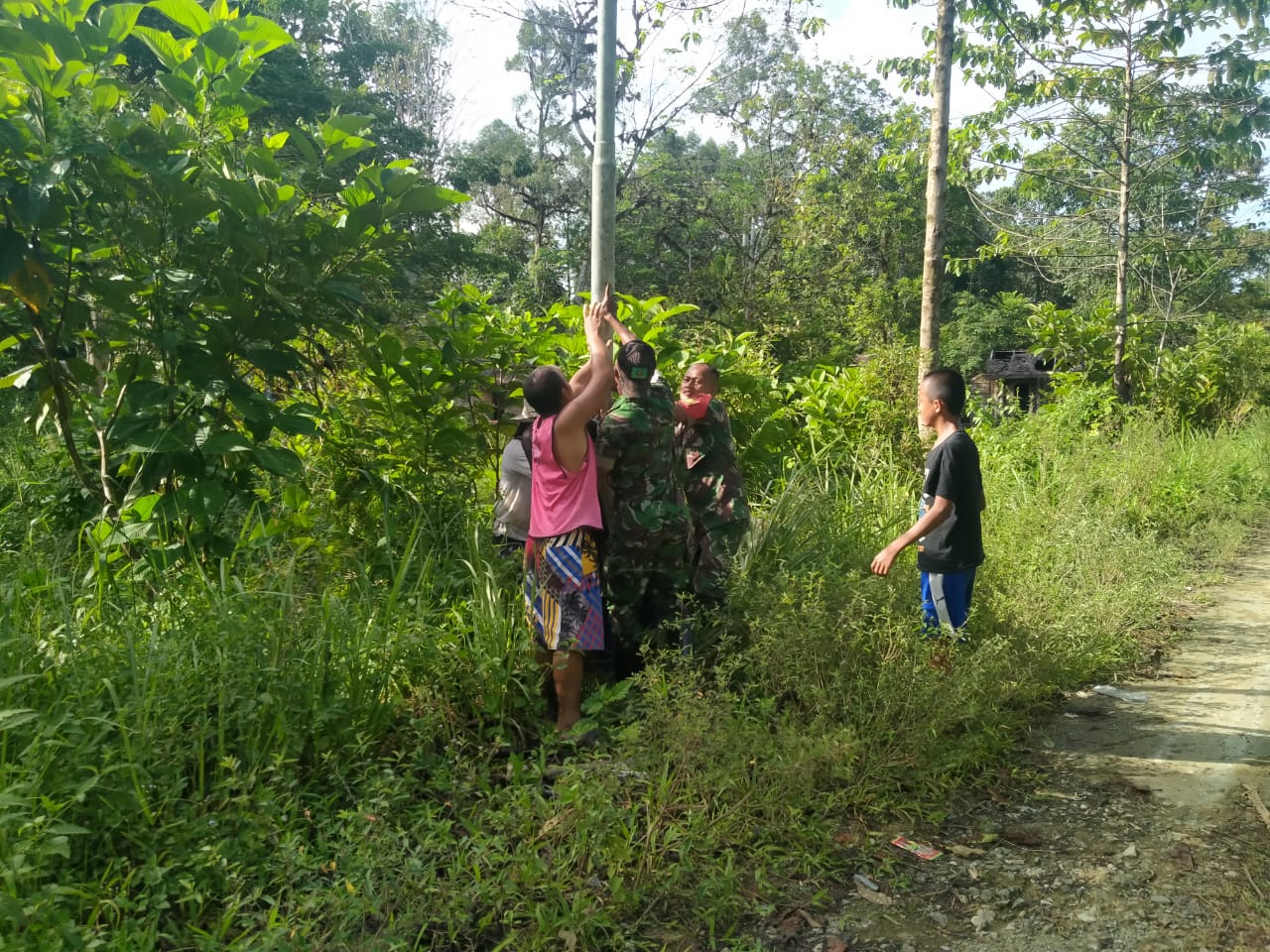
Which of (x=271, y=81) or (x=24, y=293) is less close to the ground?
(x=271, y=81)

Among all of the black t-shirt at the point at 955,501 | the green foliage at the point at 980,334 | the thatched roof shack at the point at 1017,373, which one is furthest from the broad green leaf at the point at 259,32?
the green foliage at the point at 980,334

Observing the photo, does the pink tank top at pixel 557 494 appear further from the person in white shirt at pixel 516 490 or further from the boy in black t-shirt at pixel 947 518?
the boy in black t-shirt at pixel 947 518

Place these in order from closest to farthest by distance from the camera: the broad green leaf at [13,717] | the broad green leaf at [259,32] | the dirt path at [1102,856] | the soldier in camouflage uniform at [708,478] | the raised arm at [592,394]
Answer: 1. the broad green leaf at [13,717]
2. the dirt path at [1102,856]
3. the broad green leaf at [259,32]
4. the raised arm at [592,394]
5. the soldier in camouflage uniform at [708,478]

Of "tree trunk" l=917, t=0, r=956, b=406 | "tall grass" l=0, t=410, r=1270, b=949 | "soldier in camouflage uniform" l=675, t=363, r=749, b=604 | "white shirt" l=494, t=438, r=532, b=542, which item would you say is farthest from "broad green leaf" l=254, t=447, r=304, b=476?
"tree trunk" l=917, t=0, r=956, b=406

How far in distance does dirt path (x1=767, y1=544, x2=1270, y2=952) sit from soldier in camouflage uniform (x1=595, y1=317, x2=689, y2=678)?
62.7 inches

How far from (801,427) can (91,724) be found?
5830 millimetres

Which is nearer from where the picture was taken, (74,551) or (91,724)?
(91,724)

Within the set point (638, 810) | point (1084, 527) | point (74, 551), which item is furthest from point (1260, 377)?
point (74, 551)

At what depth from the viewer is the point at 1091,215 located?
12438mm

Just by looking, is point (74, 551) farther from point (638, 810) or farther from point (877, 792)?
point (877, 792)

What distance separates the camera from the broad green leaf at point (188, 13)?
356 cm

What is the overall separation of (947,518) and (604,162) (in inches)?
95.5

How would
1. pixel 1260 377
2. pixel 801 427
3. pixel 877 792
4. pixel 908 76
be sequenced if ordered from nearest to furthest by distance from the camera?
pixel 877 792
pixel 801 427
pixel 908 76
pixel 1260 377

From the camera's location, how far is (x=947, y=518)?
14.5ft
